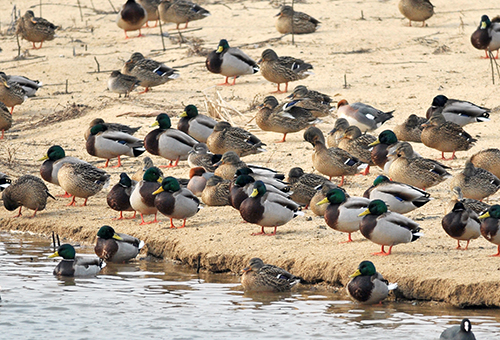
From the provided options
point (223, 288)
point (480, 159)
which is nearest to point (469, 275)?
point (223, 288)

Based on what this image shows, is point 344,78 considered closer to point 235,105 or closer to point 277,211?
point 235,105

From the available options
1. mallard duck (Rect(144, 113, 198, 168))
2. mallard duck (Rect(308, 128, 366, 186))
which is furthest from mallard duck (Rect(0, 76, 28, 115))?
mallard duck (Rect(308, 128, 366, 186))

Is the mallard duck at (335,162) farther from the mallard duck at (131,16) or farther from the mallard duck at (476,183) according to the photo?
the mallard duck at (131,16)

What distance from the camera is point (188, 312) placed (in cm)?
850

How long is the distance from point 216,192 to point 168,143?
2186 mm

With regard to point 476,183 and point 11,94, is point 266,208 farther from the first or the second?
point 11,94

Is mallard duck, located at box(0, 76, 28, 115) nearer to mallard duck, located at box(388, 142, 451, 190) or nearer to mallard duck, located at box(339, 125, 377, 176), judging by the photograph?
mallard duck, located at box(339, 125, 377, 176)

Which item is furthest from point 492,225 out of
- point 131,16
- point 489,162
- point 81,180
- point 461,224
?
point 131,16

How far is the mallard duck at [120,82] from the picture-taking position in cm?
1670

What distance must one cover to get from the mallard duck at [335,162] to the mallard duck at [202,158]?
159 cm

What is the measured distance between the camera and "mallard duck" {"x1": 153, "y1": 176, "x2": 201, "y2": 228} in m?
10.8

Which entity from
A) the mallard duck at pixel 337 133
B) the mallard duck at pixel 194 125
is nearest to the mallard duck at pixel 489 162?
the mallard duck at pixel 337 133

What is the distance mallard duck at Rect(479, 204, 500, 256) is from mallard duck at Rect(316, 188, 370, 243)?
1.34 m

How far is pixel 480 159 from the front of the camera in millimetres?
12031
